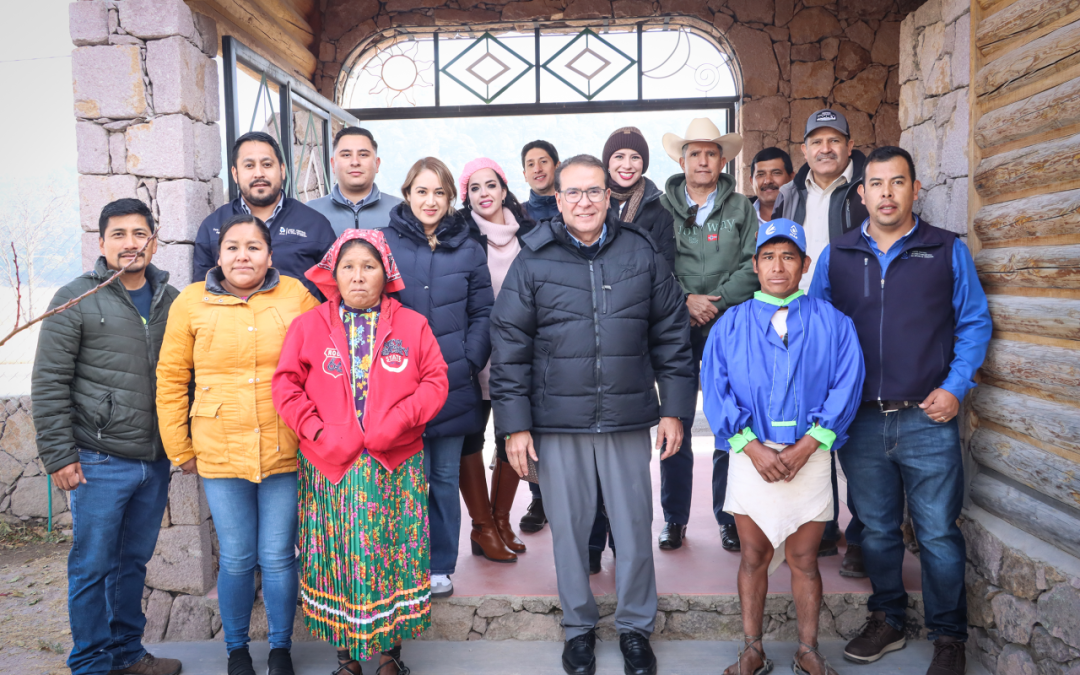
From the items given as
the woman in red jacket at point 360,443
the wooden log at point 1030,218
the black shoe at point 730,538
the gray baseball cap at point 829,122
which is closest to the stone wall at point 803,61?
the gray baseball cap at point 829,122

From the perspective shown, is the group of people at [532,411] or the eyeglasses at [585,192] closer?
the group of people at [532,411]

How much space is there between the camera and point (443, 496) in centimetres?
332

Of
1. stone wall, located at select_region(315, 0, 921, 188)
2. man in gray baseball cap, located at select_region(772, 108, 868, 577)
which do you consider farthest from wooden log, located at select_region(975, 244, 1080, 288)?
stone wall, located at select_region(315, 0, 921, 188)

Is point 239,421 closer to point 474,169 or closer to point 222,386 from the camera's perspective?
point 222,386

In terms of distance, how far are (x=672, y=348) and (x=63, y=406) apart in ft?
8.11

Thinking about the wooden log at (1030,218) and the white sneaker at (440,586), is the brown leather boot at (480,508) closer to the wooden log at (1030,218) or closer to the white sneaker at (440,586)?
the white sneaker at (440,586)

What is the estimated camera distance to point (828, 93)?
6605mm

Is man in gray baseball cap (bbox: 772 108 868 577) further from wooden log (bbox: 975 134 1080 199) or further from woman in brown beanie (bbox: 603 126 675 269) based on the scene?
woman in brown beanie (bbox: 603 126 675 269)

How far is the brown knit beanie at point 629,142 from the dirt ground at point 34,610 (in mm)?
3686

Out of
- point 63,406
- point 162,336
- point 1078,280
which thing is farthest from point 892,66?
point 63,406

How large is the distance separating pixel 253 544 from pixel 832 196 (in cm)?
319

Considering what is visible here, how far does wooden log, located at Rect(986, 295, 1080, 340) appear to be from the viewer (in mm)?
2686

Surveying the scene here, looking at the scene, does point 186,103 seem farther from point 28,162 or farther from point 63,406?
point 28,162

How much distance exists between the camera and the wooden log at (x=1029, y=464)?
104 inches
